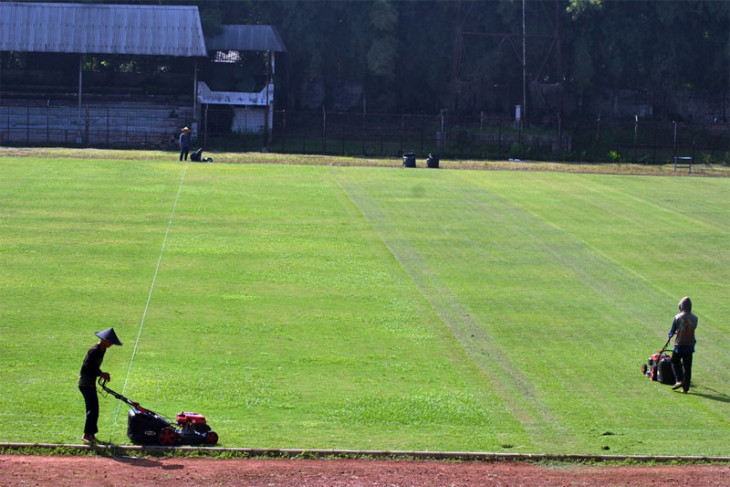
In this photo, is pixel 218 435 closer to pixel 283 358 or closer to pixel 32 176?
pixel 283 358

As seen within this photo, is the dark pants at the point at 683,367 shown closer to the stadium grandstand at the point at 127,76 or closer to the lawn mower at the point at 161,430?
Answer: the lawn mower at the point at 161,430

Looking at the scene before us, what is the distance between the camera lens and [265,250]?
3356 cm

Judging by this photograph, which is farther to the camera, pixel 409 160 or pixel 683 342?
pixel 409 160

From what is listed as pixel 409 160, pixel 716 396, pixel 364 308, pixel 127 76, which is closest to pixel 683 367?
pixel 716 396

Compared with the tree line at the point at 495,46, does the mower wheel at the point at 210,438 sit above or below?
below

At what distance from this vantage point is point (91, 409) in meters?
16.2

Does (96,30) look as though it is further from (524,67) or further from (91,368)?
(91,368)

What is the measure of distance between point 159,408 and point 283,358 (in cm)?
406

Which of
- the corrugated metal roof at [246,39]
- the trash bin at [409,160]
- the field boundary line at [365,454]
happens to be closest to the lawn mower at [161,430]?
the field boundary line at [365,454]

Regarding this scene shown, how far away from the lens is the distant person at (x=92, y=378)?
53.0 feet

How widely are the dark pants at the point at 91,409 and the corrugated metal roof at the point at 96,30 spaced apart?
57200 mm

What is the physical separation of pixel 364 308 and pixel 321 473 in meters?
11.2

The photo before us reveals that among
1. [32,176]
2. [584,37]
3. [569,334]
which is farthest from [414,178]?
[584,37]

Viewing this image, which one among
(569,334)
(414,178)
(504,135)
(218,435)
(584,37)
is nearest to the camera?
(218,435)
